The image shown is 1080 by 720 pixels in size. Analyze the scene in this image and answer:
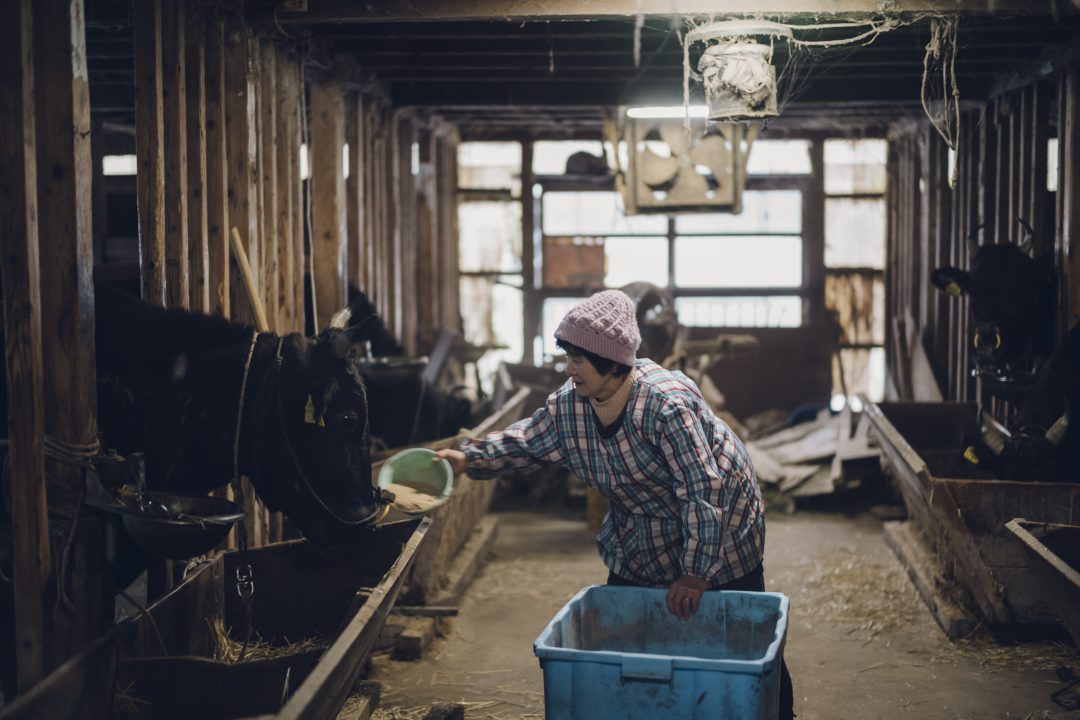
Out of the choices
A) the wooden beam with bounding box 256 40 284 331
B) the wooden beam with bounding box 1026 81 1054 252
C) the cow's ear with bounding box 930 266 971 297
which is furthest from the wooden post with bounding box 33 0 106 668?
the wooden beam with bounding box 1026 81 1054 252

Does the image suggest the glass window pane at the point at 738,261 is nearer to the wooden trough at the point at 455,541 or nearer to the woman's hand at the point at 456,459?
the wooden trough at the point at 455,541

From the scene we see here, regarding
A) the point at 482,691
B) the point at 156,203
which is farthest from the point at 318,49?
the point at 482,691

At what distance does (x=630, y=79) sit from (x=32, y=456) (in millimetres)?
6138

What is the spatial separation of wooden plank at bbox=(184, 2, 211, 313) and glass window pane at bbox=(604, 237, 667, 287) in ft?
25.1

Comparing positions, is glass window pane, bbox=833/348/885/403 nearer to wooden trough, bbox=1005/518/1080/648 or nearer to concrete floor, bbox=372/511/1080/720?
concrete floor, bbox=372/511/1080/720

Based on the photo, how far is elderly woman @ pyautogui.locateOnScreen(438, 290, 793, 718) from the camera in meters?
3.68

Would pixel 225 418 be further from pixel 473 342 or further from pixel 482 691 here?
pixel 473 342

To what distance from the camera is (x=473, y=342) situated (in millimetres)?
12875

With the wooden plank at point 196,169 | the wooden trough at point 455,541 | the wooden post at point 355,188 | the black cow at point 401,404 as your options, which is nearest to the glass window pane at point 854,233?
the wooden trough at point 455,541

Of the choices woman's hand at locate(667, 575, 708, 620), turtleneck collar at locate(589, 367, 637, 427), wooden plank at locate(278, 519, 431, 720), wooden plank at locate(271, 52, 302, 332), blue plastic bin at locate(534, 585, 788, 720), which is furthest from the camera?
wooden plank at locate(271, 52, 302, 332)

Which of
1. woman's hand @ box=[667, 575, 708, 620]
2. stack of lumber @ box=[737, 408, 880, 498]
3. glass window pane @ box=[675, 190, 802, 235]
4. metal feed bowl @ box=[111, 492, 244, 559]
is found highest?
glass window pane @ box=[675, 190, 802, 235]

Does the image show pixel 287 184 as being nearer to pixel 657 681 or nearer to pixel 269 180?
pixel 269 180

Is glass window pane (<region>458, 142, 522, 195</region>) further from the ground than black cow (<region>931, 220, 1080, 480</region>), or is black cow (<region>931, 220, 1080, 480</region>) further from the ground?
glass window pane (<region>458, 142, 522, 195</region>)

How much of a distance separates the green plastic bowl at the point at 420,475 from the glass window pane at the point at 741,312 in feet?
27.7
